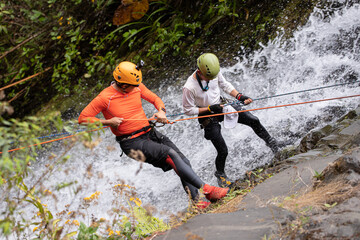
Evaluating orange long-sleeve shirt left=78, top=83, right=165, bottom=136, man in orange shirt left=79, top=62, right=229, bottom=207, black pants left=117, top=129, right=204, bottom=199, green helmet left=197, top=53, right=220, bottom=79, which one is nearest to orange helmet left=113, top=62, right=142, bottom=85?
man in orange shirt left=79, top=62, right=229, bottom=207

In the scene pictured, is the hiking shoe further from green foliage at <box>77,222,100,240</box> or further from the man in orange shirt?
green foliage at <box>77,222,100,240</box>

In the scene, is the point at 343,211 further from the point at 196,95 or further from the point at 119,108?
the point at 119,108

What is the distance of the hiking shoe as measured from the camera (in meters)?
5.31

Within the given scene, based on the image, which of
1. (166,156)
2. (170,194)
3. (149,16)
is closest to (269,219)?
(166,156)

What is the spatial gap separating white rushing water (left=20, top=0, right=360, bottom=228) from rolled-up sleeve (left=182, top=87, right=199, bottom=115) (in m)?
1.44

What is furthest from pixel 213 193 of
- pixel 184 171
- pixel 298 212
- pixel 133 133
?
pixel 298 212

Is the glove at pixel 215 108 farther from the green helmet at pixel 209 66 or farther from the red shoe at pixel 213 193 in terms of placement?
the red shoe at pixel 213 193

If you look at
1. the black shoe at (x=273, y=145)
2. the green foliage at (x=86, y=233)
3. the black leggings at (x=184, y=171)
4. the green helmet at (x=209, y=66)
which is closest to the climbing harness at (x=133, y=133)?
the black leggings at (x=184, y=171)

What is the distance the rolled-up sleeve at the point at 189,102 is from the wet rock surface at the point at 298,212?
137 cm

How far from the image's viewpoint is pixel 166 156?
4.47m

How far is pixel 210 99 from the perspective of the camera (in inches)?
195

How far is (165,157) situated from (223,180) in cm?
127

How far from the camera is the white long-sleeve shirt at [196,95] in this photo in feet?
15.8

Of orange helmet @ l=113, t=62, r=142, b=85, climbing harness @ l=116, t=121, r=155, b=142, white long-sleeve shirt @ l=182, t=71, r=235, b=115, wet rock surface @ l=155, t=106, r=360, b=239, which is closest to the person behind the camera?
wet rock surface @ l=155, t=106, r=360, b=239
